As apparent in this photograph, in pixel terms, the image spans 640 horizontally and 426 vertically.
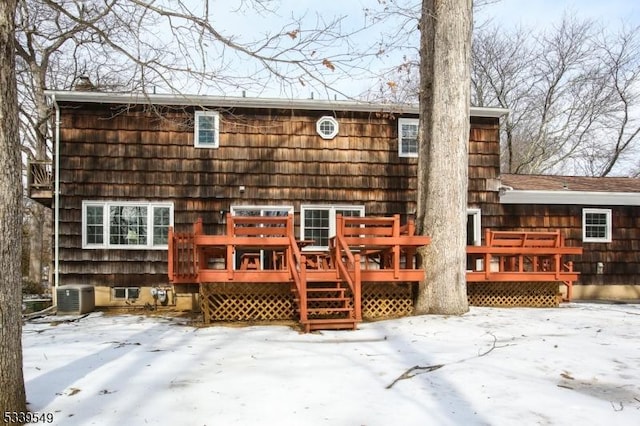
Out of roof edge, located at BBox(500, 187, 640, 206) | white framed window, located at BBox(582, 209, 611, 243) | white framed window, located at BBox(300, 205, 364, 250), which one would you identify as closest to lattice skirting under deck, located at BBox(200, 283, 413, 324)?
white framed window, located at BBox(300, 205, 364, 250)

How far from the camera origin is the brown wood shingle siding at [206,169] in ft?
37.1

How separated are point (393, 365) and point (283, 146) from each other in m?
7.40

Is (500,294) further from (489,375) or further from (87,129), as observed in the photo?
(87,129)

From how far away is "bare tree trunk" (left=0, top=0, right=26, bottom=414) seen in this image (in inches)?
139

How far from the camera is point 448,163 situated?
843 centimetres

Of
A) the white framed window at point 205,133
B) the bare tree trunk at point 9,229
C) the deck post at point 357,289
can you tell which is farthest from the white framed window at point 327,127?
the bare tree trunk at point 9,229

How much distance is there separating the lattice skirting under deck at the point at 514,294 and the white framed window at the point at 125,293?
7.03m

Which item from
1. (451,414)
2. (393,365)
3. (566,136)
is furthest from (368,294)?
(566,136)

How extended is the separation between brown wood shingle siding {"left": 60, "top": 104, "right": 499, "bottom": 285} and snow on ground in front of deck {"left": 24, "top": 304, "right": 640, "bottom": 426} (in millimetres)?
4219

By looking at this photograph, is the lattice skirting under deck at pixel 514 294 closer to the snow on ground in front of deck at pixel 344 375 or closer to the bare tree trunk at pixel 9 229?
the snow on ground in front of deck at pixel 344 375

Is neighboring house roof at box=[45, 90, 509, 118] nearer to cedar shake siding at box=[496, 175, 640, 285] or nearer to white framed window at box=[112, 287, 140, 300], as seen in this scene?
cedar shake siding at box=[496, 175, 640, 285]

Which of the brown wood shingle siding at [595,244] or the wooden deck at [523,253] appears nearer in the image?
the wooden deck at [523,253]

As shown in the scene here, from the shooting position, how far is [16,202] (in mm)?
3643

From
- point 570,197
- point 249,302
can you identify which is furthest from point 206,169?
point 570,197
